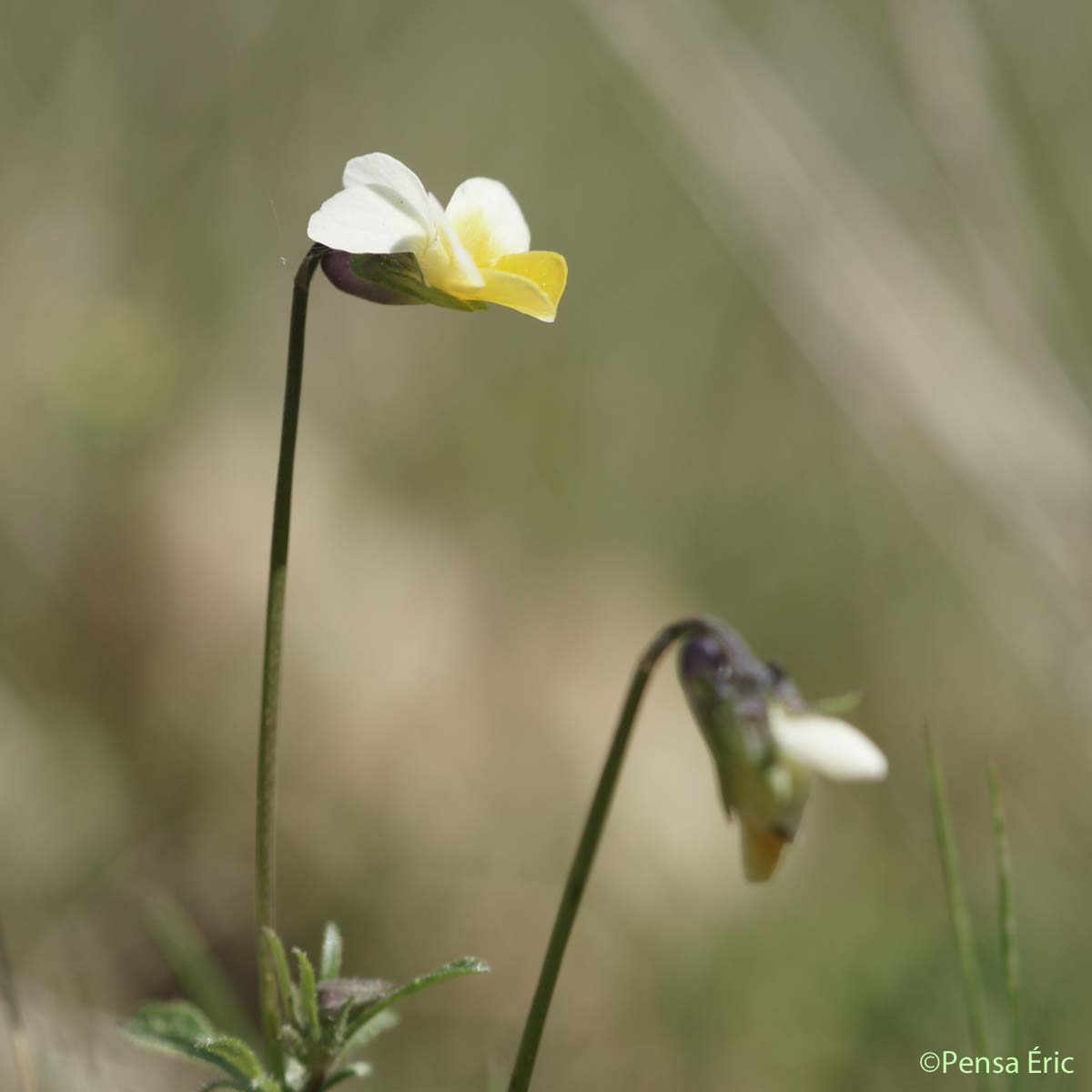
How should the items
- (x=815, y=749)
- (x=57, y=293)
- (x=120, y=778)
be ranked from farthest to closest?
(x=57, y=293) < (x=120, y=778) < (x=815, y=749)

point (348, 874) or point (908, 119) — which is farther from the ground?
point (908, 119)

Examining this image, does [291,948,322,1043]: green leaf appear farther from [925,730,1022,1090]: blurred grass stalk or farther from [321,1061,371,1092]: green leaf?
[925,730,1022,1090]: blurred grass stalk

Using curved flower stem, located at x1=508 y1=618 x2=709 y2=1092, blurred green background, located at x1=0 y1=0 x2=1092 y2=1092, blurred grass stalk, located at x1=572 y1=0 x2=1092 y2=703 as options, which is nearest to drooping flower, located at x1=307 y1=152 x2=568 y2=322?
curved flower stem, located at x1=508 y1=618 x2=709 y2=1092

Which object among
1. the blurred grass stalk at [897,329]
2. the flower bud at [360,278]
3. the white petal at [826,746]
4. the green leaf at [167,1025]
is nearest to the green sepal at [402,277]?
the flower bud at [360,278]

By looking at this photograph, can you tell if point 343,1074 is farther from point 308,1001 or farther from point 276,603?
point 276,603

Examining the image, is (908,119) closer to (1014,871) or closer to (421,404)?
(421,404)

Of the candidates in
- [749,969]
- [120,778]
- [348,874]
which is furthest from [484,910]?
[120,778]

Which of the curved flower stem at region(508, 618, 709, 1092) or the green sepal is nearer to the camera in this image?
the curved flower stem at region(508, 618, 709, 1092)
